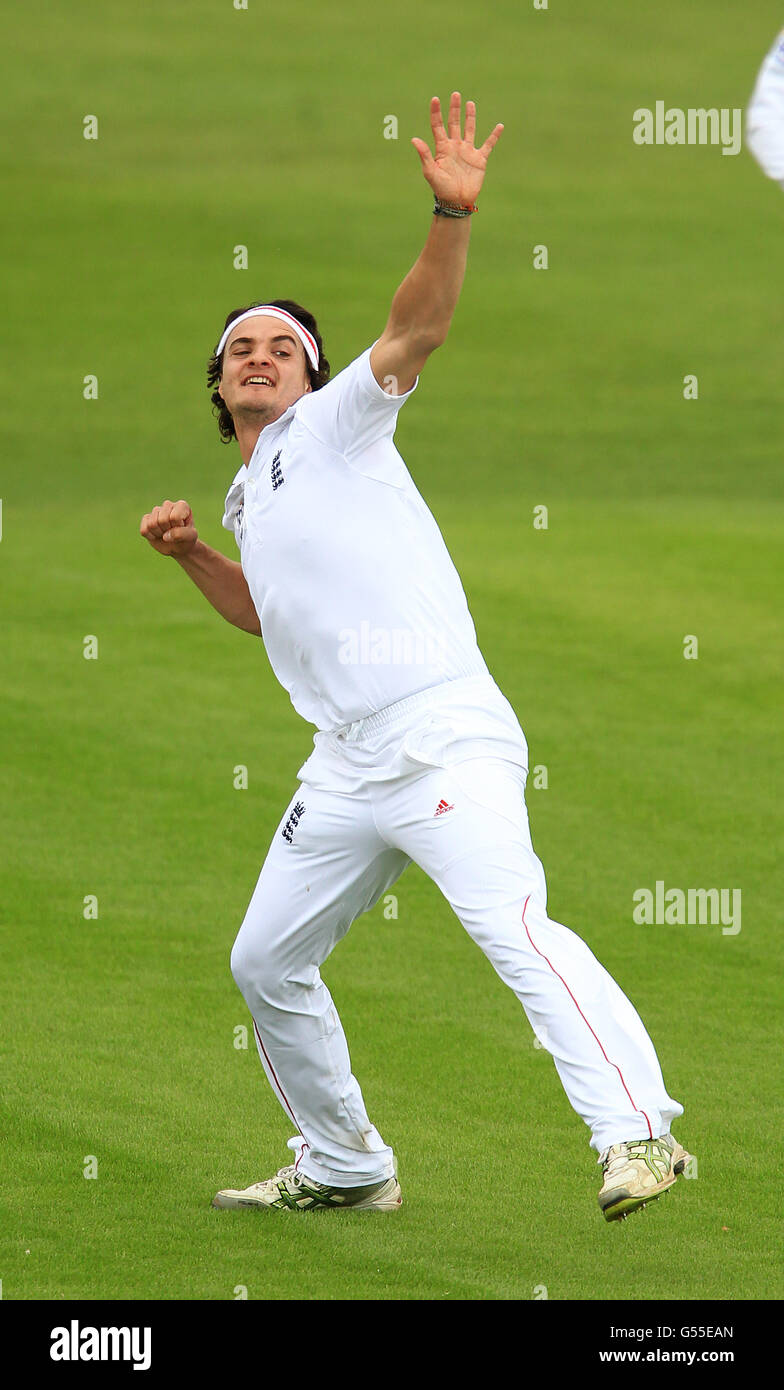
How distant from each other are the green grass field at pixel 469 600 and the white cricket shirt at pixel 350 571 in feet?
5.82

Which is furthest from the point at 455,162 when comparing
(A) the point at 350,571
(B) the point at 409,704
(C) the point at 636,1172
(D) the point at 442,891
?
(C) the point at 636,1172

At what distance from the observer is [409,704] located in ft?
17.1

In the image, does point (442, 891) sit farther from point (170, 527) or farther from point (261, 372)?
point (261, 372)

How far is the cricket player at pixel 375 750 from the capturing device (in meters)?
4.71

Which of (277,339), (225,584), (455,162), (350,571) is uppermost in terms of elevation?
(455,162)

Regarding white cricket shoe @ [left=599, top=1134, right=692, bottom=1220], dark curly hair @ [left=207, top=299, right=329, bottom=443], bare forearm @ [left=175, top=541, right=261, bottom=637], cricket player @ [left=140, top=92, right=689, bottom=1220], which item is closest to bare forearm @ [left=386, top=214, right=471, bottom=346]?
cricket player @ [left=140, top=92, right=689, bottom=1220]

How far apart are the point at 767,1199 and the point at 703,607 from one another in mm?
8703

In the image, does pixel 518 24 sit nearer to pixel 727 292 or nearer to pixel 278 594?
pixel 727 292

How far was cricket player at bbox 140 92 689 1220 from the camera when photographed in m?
4.71

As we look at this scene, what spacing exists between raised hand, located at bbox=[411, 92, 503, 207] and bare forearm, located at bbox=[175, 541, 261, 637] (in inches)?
67.7

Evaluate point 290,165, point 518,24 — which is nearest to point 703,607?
point 290,165

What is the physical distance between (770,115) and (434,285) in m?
1.25

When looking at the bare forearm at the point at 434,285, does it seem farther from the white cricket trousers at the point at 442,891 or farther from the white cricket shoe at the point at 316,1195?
the white cricket shoe at the point at 316,1195

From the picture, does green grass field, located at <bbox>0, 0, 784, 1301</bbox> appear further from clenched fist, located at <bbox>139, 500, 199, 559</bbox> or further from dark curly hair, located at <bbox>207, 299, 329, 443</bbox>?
dark curly hair, located at <bbox>207, 299, 329, 443</bbox>
